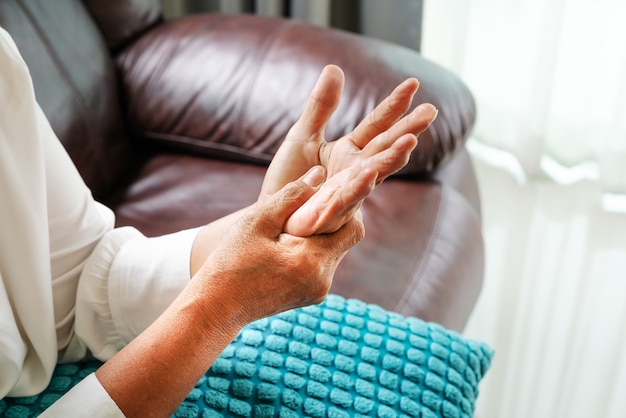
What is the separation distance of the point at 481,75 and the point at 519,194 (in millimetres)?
321

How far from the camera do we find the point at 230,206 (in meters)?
1.29

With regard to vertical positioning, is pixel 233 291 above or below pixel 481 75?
above

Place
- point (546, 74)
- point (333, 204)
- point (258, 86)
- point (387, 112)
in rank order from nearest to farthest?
point (333, 204) < point (387, 112) < point (258, 86) < point (546, 74)

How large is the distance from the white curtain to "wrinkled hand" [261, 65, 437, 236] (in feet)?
3.64

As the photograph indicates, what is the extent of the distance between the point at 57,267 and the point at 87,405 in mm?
214

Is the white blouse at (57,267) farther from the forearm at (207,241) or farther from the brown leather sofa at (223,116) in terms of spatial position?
the brown leather sofa at (223,116)

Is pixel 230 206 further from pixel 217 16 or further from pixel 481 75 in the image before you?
pixel 481 75

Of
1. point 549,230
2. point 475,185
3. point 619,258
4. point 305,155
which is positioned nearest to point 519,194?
point 549,230

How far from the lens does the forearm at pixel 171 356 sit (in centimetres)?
74

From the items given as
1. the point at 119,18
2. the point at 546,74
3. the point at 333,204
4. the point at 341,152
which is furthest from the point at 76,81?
the point at 546,74

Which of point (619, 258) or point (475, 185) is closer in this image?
point (475, 185)

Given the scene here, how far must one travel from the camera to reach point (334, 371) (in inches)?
34.2

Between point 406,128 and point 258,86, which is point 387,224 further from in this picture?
point 406,128

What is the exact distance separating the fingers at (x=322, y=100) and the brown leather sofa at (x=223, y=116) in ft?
1.02
